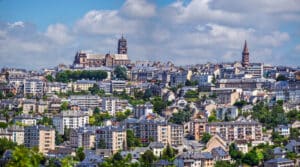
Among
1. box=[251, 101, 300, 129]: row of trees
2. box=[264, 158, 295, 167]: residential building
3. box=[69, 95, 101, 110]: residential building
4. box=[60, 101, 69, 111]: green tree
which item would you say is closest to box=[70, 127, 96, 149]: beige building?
box=[60, 101, 69, 111]: green tree

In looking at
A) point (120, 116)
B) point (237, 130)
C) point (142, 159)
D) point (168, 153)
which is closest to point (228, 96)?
point (237, 130)

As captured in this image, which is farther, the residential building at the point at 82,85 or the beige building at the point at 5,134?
the residential building at the point at 82,85

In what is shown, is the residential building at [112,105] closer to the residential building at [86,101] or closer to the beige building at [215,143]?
the residential building at [86,101]

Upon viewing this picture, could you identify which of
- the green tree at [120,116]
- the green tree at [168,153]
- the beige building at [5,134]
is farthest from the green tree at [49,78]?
the green tree at [168,153]

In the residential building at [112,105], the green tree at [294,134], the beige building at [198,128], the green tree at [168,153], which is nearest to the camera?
the green tree at [168,153]

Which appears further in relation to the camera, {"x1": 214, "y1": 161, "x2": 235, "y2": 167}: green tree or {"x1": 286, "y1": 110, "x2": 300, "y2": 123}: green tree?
{"x1": 286, "y1": 110, "x2": 300, "y2": 123}: green tree

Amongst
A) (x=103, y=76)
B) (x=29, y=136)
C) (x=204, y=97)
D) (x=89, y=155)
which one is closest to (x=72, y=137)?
(x=29, y=136)

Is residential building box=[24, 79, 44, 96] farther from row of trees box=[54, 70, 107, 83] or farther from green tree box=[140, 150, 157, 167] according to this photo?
green tree box=[140, 150, 157, 167]
